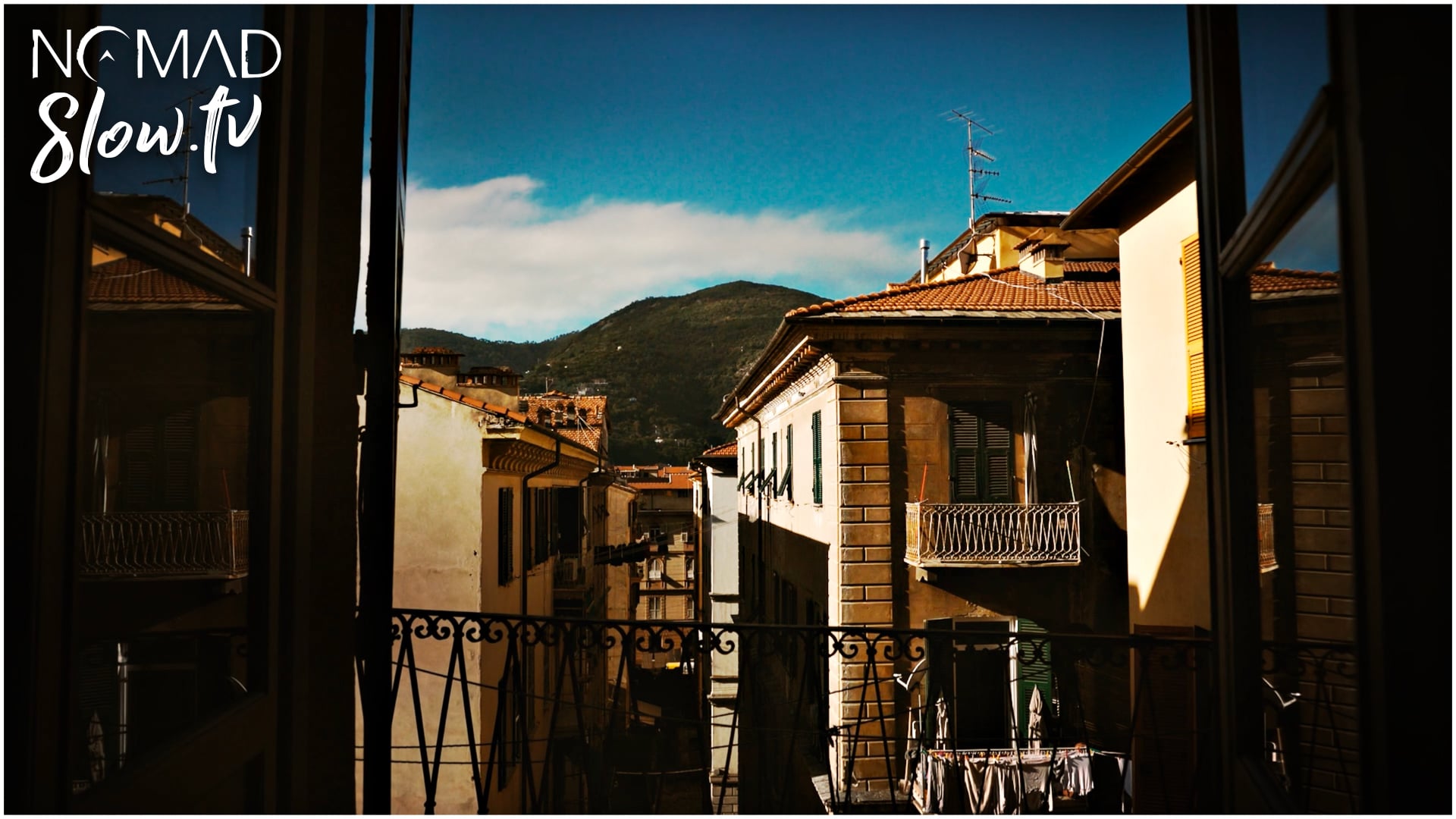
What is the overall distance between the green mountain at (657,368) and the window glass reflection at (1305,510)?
42.0 meters

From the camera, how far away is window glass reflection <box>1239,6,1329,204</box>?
1.25 metres

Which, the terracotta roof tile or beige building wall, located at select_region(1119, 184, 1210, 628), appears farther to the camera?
the terracotta roof tile

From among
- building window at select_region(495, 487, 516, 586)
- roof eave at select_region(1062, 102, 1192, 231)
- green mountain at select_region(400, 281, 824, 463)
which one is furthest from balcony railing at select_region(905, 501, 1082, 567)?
green mountain at select_region(400, 281, 824, 463)

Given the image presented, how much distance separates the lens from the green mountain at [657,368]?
45406 millimetres

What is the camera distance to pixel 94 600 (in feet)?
3.94

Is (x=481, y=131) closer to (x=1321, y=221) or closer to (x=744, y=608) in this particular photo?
(x=744, y=608)

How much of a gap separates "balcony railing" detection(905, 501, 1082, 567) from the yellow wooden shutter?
3.66 metres

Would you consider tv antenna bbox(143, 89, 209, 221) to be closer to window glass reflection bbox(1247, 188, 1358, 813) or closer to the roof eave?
window glass reflection bbox(1247, 188, 1358, 813)

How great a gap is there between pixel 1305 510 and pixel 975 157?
19.8 metres

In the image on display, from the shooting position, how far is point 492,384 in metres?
16.2

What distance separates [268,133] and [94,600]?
3.12 ft

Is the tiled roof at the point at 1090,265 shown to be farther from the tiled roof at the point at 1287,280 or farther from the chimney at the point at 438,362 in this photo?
→ the tiled roof at the point at 1287,280

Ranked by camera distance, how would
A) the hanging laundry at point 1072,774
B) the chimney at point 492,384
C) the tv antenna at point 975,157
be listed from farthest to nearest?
the tv antenna at point 975,157
the chimney at point 492,384
the hanging laundry at point 1072,774

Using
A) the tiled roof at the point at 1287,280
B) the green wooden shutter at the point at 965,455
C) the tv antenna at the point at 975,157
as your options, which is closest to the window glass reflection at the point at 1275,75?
the tiled roof at the point at 1287,280
